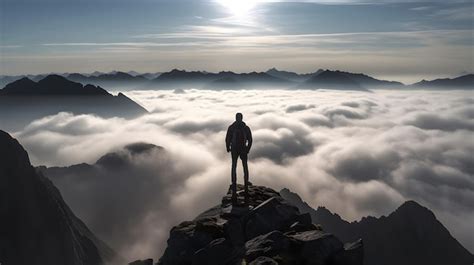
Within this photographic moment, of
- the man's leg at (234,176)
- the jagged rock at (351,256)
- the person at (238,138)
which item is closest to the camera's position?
the jagged rock at (351,256)

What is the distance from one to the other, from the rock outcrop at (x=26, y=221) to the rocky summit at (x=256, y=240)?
126743 millimetres

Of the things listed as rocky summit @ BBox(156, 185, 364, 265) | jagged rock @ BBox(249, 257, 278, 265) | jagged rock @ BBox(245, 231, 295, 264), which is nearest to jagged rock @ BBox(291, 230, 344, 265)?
rocky summit @ BBox(156, 185, 364, 265)

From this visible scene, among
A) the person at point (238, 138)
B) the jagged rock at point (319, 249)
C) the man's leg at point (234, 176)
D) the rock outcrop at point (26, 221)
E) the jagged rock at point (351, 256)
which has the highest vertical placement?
the person at point (238, 138)

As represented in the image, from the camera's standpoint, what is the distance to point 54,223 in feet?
449

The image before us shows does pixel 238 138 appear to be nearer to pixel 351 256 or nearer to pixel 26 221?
pixel 351 256

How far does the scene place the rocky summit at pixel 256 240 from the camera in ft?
66.0

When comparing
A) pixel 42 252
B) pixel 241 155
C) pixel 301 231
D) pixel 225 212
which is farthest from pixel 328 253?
pixel 42 252

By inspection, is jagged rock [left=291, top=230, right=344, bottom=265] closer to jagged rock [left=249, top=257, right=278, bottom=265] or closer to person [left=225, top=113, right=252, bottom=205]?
jagged rock [left=249, top=257, right=278, bottom=265]

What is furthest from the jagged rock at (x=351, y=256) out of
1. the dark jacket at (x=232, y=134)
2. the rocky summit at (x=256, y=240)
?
the dark jacket at (x=232, y=134)

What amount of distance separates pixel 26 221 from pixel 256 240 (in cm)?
13793

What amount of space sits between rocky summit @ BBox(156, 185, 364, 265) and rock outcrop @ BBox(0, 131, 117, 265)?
416 ft

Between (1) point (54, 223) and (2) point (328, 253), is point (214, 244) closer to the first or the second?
(2) point (328, 253)

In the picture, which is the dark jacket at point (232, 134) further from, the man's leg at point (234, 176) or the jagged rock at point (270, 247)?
the jagged rock at point (270, 247)

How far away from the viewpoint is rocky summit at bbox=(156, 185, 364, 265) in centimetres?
2012
